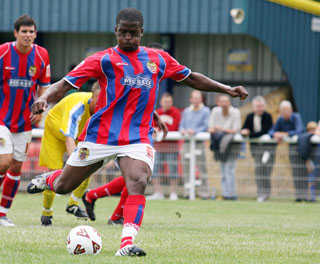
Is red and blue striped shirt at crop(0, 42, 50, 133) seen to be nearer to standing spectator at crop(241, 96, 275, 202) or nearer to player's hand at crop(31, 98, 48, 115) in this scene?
player's hand at crop(31, 98, 48, 115)

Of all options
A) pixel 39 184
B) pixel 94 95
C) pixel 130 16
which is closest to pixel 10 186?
pixel 94 95

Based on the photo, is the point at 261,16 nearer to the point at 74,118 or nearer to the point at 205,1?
the point at 205,1

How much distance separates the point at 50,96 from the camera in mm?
6504

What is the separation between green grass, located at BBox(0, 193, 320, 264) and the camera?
6.44 meters

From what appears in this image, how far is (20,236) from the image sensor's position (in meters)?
7.80

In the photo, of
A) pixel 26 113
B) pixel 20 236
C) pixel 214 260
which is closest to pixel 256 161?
pixel 26 113

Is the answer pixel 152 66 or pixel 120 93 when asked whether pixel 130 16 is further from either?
pixel 120 93

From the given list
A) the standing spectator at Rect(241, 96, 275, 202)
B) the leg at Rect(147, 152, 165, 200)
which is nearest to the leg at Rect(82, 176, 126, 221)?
the leg at Rect(147, 152, 165, 200)

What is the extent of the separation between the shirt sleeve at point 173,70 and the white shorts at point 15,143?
295cm

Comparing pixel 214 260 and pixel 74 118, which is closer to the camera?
pixel 214 260

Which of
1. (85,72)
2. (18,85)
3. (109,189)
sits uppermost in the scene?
(85,72)

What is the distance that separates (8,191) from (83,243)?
344cm

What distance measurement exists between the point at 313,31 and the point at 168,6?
3.49 m

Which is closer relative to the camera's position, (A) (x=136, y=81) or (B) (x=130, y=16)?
(B) (x=130, y=16)
